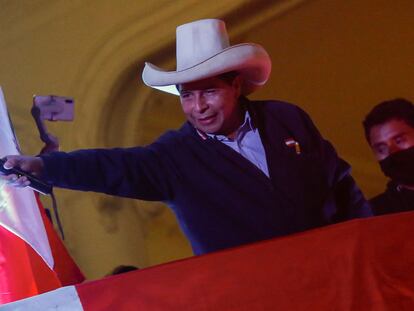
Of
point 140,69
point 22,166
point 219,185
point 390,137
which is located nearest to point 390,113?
point 390,137

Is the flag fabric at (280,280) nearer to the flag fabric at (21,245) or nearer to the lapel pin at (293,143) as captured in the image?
the flag fabric at (21,245)

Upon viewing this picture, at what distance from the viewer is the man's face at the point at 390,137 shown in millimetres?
1915

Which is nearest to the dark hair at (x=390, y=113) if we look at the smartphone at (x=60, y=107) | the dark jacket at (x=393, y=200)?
the dark jacket at (x=393, y=200)

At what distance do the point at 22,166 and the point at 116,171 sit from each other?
0.82ft

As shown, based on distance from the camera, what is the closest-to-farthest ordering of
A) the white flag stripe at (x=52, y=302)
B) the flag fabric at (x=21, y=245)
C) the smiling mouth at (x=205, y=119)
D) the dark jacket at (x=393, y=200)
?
the white flag stripe at (x=52, y=302) < the flag fabric at (x=21, y=245) < the smiling mouth at (x=205, y=119) < the dark jacket at (x=393, y=200)

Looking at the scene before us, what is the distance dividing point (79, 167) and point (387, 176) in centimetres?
76

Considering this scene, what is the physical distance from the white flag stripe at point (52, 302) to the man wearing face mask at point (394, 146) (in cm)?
81

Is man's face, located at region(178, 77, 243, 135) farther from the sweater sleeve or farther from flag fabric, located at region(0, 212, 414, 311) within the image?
flag fabric, located at region(0, 212, 414, 311)

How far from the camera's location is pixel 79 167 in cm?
165

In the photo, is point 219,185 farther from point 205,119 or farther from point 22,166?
point 22,166

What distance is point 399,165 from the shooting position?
1.91 m

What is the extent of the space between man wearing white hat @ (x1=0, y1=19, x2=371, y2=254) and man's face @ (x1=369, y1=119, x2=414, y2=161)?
0.71ft

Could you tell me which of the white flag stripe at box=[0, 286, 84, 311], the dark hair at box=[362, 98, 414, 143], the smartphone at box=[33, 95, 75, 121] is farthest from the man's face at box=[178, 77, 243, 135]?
the white flag stripe at box=[0, 286, 84, 311]

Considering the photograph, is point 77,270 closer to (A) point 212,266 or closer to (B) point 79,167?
(B) point 79,167
